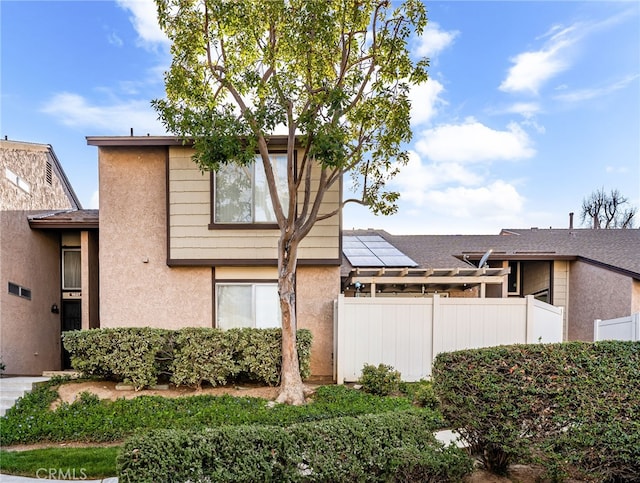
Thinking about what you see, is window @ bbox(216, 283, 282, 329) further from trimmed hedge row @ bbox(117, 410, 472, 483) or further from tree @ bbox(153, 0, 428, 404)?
trimmed hedge row @ bbox(117, 410, 472, 483)

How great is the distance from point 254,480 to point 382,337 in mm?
5270

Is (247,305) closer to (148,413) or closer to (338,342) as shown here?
(338,342)

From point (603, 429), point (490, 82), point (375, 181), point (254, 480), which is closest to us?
point (254, 480)

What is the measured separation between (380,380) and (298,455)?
13.9 ft

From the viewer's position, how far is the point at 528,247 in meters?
12.3

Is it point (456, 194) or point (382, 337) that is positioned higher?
point (456, 194)

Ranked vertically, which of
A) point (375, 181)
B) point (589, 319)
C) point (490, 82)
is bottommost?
point (589, 319)

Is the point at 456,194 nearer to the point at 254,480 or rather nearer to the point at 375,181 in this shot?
the point at 375,181

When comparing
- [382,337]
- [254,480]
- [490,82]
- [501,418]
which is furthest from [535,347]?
[490,82]

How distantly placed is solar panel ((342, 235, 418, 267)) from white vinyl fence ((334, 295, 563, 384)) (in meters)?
2.28

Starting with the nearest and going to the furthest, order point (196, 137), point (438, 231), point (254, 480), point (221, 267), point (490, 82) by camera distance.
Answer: point (254, 480) < point (196, 137) < point (221, 267) < point (490, 82) < point (438, 231)

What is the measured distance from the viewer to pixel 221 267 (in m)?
8.78

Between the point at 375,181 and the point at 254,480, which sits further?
the point at 375,181

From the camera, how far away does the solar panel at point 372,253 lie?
34.0 ft
